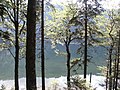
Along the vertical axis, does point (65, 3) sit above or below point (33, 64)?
above

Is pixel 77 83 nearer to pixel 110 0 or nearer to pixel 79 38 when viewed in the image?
pixel 79 38

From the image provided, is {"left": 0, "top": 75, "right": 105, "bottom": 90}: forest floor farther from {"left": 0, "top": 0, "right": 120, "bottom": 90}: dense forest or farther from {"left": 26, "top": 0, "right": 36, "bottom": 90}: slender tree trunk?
{"left": 26, "top": 0, "right": 36, "bottom": 90}: slender tree trunk

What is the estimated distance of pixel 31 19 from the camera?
7.92 meters

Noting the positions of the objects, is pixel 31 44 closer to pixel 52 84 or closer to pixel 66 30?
pixel 66 30

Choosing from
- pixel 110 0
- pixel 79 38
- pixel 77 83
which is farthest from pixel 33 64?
pixel 110 0

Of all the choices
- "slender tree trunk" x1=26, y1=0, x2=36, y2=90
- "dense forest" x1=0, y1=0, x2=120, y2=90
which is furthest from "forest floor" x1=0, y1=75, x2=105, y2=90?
"slender tree trunk" x1=26, y1=0, x2=36, y2=90

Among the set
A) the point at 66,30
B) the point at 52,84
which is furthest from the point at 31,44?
the point at 52,84

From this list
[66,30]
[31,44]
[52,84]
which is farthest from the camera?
[52,84]

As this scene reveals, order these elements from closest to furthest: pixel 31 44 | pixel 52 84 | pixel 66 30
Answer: pixel 31 44 < pixel 66 30 < pixel 52 84

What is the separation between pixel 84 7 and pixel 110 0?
311 inches

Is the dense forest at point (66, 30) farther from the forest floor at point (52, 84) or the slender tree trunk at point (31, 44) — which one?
the slender tree trunk at point (31, 44)

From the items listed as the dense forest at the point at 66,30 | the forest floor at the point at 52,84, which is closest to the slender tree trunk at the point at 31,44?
the dense forest at the point at 66,30

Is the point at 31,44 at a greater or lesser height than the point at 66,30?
lesser

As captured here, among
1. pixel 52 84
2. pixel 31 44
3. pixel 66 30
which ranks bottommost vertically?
pixel 52 84
